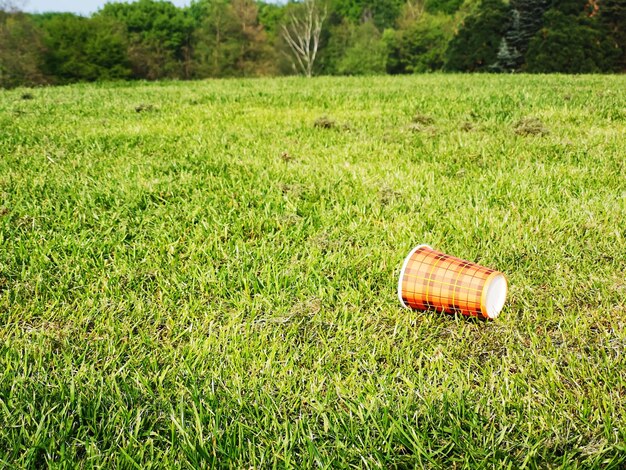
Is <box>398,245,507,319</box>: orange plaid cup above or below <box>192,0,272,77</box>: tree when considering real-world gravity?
below

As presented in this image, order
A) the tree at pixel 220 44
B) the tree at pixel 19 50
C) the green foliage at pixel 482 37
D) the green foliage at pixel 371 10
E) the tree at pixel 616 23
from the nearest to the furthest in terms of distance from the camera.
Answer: the tree at pixel 616 23
the green foliage at pixel 482 37
the tree at pixel 19 50
the tree at pixel 220 44
the green foliage at pixel 371 10

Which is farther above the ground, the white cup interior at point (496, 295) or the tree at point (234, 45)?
A: the tree at point (234, 45)

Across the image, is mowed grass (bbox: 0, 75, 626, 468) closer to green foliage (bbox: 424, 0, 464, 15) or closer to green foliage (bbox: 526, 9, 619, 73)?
green foliage (bbox: 526, 9, 619, 73)

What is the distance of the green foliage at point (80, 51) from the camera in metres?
42.7

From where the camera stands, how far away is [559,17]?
27.3 metres

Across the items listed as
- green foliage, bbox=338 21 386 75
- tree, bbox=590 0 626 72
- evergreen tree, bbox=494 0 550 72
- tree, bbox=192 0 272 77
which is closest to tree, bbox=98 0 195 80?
tree, bbox=192 0 272 77

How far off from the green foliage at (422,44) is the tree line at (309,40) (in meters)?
0.11

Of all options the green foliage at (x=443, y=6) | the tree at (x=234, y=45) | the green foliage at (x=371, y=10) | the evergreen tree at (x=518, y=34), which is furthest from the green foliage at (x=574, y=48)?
the green foliage at (x=371, y=10)

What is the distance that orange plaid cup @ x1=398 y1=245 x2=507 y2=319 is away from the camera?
224 centimetres

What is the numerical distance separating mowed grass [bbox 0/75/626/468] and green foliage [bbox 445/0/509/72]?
29.9m

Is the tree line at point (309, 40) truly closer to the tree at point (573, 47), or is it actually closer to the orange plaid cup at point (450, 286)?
the tree at point (573, 47)

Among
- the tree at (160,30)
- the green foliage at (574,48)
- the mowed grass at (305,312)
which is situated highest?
the tree at (160,30)

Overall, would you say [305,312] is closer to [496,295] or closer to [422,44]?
[496,295]

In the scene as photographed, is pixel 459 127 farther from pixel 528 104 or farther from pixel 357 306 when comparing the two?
pixel 357 306
